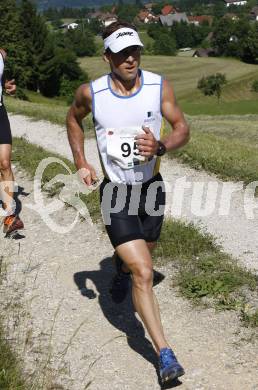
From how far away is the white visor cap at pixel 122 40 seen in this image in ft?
17.6

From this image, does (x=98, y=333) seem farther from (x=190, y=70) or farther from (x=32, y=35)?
(x=190, y=70)

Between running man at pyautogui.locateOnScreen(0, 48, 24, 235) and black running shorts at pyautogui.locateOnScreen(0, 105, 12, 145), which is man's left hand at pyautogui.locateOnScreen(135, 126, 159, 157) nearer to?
running man at pyautogui.locateOnScreen(0, 48, 24, 235)

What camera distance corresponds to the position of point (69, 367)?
18.3ft

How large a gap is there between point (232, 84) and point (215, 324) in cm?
10449

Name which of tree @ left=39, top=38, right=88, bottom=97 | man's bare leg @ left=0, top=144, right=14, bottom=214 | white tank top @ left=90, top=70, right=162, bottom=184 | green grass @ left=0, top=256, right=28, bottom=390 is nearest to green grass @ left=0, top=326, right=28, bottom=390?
green grass @ left=0, top=256, right=28, bottom=390

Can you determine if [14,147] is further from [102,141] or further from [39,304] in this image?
[102,141]

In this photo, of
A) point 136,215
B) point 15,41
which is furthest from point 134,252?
point 15,41

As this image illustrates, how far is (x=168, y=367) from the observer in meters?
5.02

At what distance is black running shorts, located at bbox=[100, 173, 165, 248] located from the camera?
566cm

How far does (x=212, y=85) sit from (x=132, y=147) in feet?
314

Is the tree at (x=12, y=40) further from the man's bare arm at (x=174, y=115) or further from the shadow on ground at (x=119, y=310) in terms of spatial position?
the man's bare arm at (x=174, y=115)

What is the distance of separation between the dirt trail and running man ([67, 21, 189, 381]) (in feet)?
1.89

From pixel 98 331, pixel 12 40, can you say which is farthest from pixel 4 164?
pixel 12 40

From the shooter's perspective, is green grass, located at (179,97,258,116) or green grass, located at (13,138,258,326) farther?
green grass, located at (179,97,258,116)
